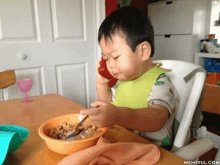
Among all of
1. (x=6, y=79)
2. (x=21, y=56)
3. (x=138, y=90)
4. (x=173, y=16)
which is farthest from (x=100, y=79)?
(x=173, y=16)

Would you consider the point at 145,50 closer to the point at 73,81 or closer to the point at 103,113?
the point at 103,113

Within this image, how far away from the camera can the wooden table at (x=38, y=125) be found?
A: 0.48m

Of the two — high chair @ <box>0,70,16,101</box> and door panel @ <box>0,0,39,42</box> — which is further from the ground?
door panel @ <box>0,0,39,42</box>

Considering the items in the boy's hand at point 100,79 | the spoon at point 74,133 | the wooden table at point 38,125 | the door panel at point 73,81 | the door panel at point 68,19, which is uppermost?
the door panel at point 68,19

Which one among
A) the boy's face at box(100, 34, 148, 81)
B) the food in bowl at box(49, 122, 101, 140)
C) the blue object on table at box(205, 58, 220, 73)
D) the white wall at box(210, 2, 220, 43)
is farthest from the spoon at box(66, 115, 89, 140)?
the white wall at box(210, 2, 220, 43)

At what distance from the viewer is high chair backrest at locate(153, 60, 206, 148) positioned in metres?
0.65

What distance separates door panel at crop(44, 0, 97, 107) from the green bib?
1.18 m

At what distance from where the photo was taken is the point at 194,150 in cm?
61

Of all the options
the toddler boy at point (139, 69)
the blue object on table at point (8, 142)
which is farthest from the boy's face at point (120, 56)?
the blue object on table at point (8, 142)

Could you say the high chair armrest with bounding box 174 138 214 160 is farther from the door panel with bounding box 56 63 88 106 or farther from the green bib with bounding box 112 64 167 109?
the door panel with bounding box 56 63 88 106

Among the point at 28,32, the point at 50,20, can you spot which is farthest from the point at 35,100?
→ the point at 50,20

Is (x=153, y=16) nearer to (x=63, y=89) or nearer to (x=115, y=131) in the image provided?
(x=63, y=89)

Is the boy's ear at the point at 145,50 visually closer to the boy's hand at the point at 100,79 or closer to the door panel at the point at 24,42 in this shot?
the boy's hand at the point at 100,79

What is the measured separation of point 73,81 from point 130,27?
1472 millimetres
